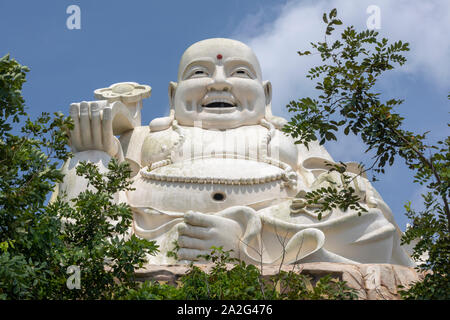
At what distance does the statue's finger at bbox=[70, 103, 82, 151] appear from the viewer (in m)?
9.56

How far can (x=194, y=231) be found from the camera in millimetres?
8617

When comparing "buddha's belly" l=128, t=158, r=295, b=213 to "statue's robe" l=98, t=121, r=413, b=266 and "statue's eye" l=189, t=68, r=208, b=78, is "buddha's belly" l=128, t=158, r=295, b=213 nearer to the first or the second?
"statue's robe" l=98, t=121, r=413, b=266

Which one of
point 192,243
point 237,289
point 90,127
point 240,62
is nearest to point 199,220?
point 192,243

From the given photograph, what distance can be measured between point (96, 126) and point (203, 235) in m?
2.18

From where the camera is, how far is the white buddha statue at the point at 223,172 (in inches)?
344

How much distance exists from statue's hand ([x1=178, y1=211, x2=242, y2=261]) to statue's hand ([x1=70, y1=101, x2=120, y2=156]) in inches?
70.8

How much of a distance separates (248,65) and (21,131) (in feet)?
16.6

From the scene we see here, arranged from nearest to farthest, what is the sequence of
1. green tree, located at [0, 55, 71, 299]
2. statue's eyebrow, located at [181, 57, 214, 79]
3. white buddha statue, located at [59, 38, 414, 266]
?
green tree, located at [0, 55, 71, 299] → white buddha statue, located at [59, 38, 414, 266] → statue's eyebrow, located at [181, 57, 214, 79]

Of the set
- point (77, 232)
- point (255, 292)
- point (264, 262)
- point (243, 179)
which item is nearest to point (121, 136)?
point (243, 179)

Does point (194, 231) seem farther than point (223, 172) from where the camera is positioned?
No

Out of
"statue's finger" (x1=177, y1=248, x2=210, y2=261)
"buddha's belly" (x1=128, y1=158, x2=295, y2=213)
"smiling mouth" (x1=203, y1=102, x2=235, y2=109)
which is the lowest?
"statue's finger" (x1=177, y1=248, x2=210, y2=261)

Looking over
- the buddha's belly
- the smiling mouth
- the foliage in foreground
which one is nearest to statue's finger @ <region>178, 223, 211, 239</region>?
the buddha's belly

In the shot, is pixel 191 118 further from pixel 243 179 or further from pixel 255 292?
pixel 255 292

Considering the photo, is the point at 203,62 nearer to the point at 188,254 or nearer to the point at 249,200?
the point at 249,200
